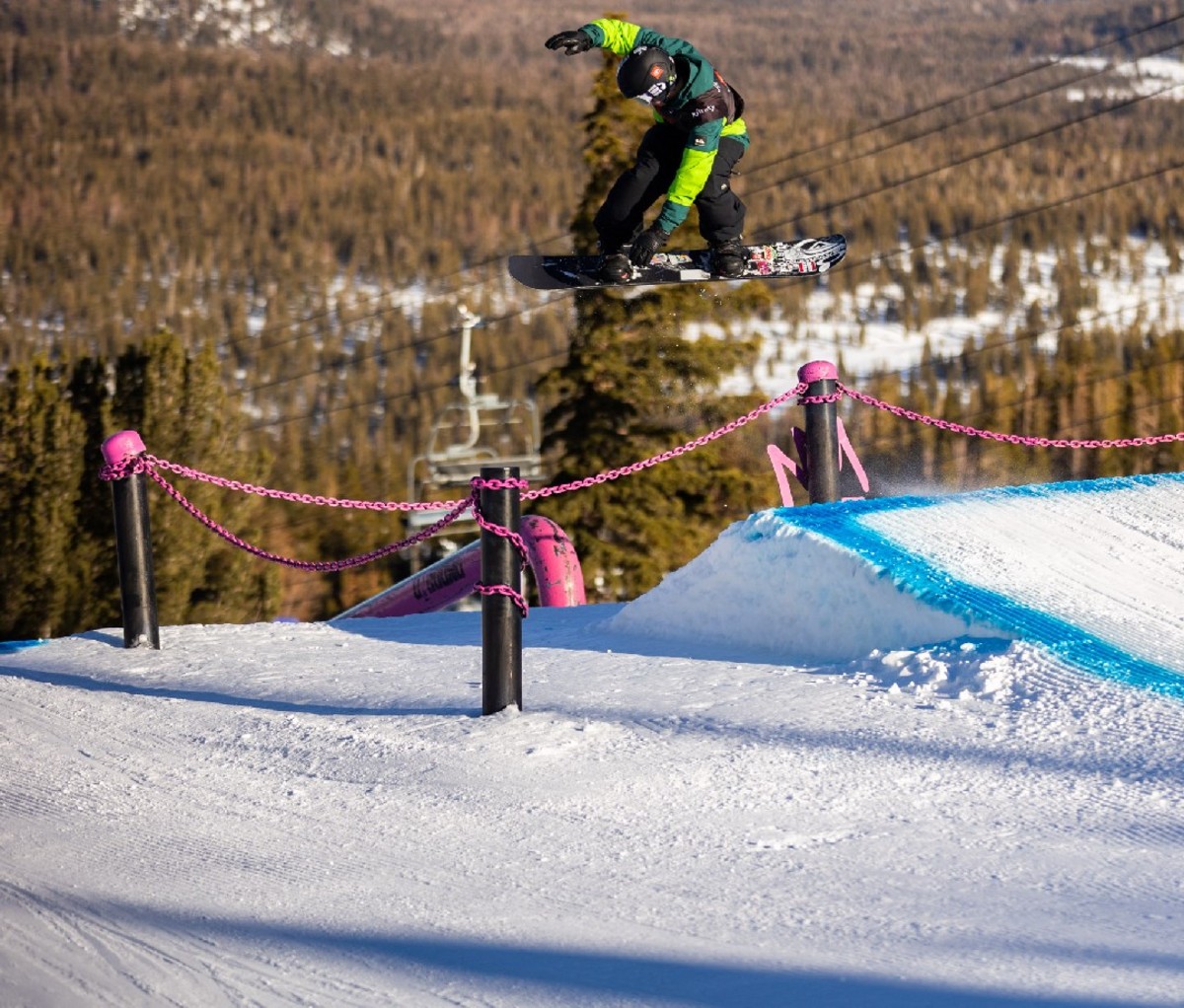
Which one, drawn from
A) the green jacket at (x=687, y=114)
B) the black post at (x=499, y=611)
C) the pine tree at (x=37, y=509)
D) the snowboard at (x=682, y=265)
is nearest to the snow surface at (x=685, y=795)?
the black post at (x=499, y=611)

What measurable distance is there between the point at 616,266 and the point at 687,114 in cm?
149

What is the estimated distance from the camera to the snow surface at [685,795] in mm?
3139

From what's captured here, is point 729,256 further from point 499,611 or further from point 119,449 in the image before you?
point 499,611

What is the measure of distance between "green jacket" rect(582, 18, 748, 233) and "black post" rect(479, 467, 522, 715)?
12.2ft

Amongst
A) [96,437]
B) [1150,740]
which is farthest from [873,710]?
[96,437]

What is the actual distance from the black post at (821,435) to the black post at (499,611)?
2.29 m

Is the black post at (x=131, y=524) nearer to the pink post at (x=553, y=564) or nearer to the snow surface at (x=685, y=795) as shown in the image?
the snow surface at (x=685, y=795)

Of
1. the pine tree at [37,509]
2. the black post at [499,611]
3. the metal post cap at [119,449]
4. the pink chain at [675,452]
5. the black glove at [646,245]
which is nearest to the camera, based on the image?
the black post at [499,611]

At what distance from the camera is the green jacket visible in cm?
805

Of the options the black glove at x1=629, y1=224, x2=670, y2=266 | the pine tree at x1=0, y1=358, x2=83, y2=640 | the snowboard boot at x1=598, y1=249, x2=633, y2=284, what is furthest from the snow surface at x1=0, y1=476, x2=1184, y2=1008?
the pine tree at x1=0, y1=358, x2=83, y2=640

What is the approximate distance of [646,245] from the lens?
9.16 meters

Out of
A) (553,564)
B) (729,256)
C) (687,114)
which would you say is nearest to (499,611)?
(687,114)

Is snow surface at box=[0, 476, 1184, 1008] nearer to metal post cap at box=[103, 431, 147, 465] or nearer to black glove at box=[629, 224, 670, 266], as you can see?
metal post cap at box=[103, 431, 147, 465]

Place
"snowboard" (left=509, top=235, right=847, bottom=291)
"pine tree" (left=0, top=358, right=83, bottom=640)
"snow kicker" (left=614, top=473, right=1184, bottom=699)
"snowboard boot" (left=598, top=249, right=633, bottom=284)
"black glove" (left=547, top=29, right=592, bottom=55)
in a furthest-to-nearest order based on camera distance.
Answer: "pine tree" (left=0, top=358, right=83, bottom=640)
"snowboard" (left=509, top=235, right=847, bottom=291)
"snowboard boot" (left=598, top=249, right=633, bottom=284)
"black glove" (left=547, top=29, right=592, bottom=55)
"snow kicker" (left=614, top=473, right=1184, bottom=699)
